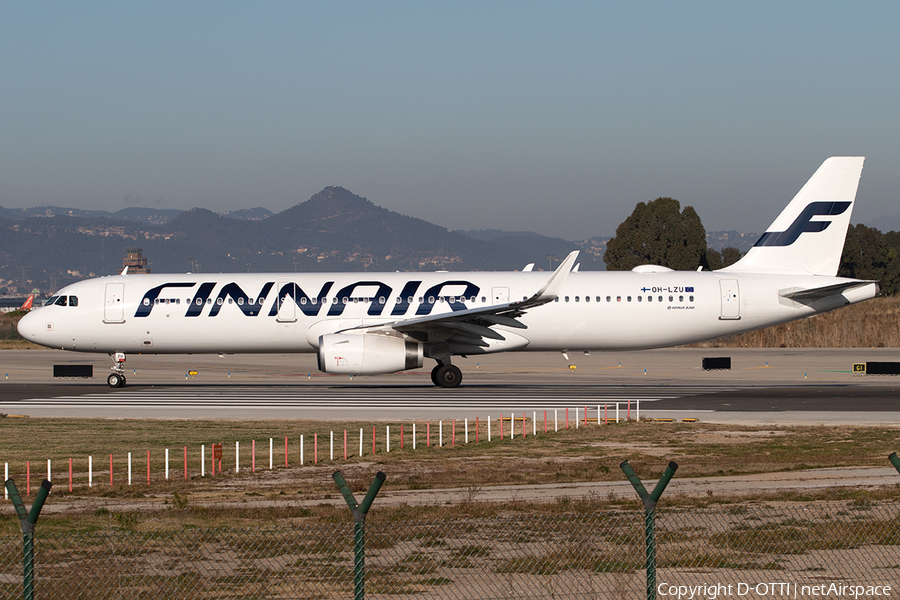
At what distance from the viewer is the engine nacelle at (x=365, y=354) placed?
34188 millimetres

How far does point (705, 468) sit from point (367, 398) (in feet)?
56.6

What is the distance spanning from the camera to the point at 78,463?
19.4 m

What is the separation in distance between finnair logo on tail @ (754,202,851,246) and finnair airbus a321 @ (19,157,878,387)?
6cm

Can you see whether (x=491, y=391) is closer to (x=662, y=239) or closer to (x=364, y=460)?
(x=364, y=460)

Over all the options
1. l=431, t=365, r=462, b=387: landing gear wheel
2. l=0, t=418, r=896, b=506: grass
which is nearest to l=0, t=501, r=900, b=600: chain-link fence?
l=0, t=418, r=896, b=506: grass

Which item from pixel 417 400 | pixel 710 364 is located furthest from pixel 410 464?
pixel 710 364

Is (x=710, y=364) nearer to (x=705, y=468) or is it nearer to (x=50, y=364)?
(x=705, y=468)

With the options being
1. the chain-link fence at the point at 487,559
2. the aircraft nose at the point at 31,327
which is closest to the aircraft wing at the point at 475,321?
the aircraft nose at the point at 31,327

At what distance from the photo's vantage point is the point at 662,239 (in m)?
113

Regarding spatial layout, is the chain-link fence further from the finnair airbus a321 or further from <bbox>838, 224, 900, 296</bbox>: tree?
<bbox>838, 224, 900, 296</bbox>: tree

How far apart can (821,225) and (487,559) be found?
31.7 metres

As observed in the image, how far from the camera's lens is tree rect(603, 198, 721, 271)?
11169cm

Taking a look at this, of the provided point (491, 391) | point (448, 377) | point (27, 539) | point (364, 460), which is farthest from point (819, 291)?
point (27, 539)

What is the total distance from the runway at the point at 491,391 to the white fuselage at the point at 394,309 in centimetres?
197
